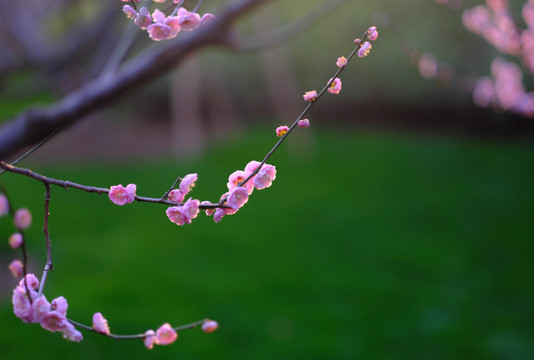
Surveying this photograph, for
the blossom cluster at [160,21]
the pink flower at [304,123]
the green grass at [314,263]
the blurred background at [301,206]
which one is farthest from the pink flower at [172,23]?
the green grass at [314,263]

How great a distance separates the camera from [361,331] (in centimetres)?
260

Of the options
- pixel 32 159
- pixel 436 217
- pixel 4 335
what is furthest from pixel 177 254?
pixel 32 159

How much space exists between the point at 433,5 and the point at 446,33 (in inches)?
17.0

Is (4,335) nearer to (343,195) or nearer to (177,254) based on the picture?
(177,254)

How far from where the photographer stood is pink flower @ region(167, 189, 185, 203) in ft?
2.94

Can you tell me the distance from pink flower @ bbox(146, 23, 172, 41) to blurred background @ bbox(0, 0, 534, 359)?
0.91 m

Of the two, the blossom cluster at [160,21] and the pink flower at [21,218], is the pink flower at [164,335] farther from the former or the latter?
the blossom cluster at [160,21]

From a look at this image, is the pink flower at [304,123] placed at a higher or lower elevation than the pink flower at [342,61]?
lower

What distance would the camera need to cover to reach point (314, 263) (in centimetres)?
341

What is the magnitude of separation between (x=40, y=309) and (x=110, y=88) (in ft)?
2.60

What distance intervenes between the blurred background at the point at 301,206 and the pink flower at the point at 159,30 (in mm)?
907

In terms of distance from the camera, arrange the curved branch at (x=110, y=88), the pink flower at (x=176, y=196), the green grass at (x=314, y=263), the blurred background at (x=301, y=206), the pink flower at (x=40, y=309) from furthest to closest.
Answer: the blurred background at (x=301, y=206) < the green grass at (x=314, y=263) < the curved branch at (x=110, y=88) < the pink flower at (x=176, y=196) < the pink flower at (x=40, y=309)

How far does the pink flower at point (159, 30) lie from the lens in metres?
0.82

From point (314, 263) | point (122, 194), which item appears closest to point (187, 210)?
point (122, 194)
